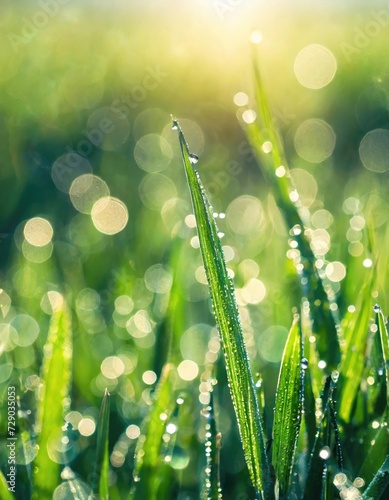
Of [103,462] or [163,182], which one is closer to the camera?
[103,462]

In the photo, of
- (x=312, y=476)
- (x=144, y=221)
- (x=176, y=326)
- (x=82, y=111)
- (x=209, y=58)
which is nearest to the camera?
(x=312, y=476)

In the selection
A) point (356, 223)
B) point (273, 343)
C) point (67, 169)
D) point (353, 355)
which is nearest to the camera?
point (353, 355)

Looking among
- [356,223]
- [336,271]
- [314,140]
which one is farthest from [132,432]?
[314,140]

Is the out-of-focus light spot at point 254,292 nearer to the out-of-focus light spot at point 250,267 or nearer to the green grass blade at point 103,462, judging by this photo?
Result: the out-of-focus light spot at point 250,267

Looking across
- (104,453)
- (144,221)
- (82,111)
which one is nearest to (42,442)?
(104,453)

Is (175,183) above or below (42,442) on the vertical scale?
above

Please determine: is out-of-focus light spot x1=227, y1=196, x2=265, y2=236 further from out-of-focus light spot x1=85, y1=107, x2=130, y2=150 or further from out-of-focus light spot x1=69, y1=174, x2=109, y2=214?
out-of-focus light spot x1=85, y1=107, x2=130, y2=150

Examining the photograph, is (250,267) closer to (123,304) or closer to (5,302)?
(123,304)

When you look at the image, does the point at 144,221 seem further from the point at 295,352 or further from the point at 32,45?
A: the point at 32,45
